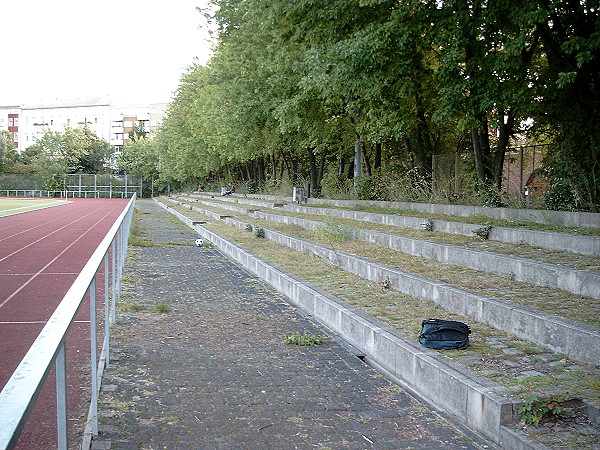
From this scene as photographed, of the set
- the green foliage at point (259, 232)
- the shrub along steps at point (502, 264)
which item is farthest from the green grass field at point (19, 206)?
the shrub along steps at point (502, 264)

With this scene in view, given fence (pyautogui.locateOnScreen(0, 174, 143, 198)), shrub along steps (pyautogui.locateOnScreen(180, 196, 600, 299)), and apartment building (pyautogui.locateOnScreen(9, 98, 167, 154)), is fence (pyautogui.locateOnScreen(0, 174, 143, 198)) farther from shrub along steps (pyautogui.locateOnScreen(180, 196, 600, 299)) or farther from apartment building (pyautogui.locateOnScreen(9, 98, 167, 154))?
shrub along steps (pyautogui.locateOnScreen(180, 196, 600, 299))

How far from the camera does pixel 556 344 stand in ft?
16.8

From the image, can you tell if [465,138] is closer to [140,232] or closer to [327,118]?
[327,118]

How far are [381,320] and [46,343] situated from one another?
4.73 meters

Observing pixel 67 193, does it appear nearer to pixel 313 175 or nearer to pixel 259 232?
pixel 313 175

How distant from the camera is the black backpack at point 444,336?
5348 millimetres

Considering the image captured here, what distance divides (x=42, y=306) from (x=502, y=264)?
6.14m

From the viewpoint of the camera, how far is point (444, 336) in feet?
17.7

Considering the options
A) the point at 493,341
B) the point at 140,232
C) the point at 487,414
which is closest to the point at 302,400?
the point at 487,414

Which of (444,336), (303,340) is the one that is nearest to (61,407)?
(444,336)

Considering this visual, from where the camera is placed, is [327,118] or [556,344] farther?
[327,118]

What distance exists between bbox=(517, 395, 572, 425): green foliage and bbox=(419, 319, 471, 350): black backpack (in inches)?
54.2

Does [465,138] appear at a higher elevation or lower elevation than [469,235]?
higher

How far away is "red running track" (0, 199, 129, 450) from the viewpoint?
376 cm
